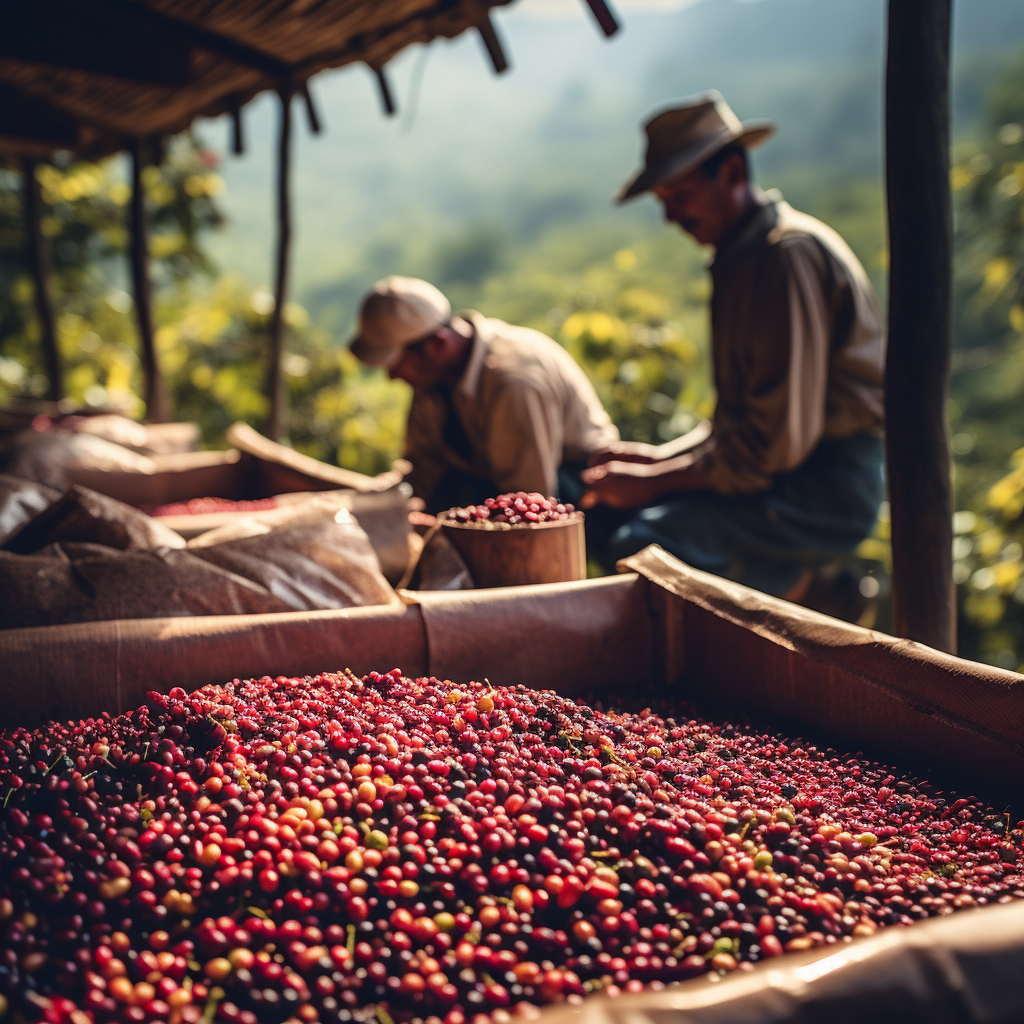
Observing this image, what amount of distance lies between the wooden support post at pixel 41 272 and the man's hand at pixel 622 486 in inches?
208

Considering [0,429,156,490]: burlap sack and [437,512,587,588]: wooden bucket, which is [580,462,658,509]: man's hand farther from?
[0,429,156,490]: burlap sack

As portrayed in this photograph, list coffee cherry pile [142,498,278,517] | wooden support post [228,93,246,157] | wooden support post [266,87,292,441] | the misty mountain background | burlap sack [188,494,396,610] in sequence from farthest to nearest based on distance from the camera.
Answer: the misty mountain background
wooden support post [266,87,292,441]
wooden support post [228,93,246,157]
coffee cherry pile [142,498,278,517]
burlap sack [188,494,396,610]

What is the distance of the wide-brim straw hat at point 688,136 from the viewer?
2650 mm

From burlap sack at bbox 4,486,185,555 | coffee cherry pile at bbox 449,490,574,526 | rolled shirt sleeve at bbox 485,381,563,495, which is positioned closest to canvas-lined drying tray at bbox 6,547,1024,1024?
coffee cherry pile at bbox 449,490,574,526

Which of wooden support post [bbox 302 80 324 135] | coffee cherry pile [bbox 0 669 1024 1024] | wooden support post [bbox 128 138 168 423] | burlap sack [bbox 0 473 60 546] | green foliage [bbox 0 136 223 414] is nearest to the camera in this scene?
coffee cherry pile [bbox 0 669 1024 1024]

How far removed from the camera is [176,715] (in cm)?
131

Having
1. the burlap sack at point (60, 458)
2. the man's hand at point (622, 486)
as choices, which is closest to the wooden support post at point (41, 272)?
the burlap sack at point (60, 458)

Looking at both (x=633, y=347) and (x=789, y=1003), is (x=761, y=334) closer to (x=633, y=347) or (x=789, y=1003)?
(x=789, y=1003)

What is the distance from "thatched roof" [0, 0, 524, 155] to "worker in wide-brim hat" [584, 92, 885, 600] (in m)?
0.85

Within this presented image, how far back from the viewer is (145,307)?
5.77 meters

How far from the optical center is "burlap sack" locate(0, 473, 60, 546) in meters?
2.15

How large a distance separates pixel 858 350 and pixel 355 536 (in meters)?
1.60

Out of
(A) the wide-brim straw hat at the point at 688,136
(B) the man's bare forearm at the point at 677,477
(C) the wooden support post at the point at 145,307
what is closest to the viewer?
(A) the wide-brim straw hat at the point at 688,136

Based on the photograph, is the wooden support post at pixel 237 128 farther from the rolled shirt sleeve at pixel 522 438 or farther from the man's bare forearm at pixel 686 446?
the man's bare forearm at pixel 686 446
